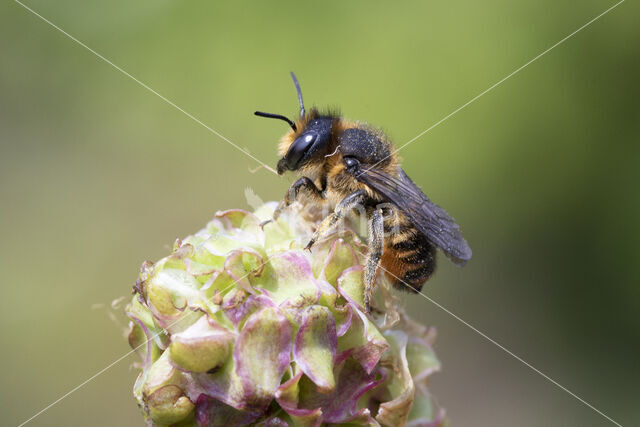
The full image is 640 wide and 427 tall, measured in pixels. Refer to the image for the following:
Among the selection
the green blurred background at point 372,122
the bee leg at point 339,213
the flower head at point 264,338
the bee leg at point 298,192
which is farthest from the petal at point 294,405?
the green blurred background at point 372,122

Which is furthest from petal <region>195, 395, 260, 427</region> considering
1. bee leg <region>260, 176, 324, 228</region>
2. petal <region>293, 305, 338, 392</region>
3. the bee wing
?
the bee wing

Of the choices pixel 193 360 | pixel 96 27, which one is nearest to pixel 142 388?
pixel 193 360

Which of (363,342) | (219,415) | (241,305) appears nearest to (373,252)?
(363,342)

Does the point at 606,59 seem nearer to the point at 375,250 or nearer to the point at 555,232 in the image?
the point at 555,232

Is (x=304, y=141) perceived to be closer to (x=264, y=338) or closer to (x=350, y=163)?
(x=350, y=163)

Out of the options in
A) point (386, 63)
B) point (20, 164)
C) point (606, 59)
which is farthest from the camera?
point (20, 164)

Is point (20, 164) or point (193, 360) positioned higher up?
point (193, 360)

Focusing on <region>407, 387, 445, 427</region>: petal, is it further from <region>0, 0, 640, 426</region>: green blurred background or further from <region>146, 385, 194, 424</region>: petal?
<region>0, 0, 640, 426</region>: green blurred background
